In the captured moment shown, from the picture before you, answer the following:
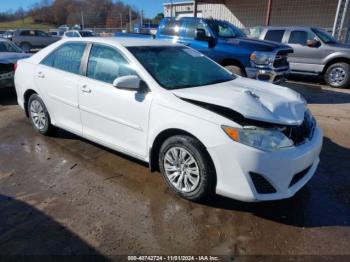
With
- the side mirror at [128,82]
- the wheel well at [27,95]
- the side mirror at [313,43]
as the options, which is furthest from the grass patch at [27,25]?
the side mirror at [128,82]

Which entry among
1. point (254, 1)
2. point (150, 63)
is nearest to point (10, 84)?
point (150, 63)

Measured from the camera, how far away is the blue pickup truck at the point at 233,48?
23.5 ft

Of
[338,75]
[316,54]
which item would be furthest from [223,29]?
[338,75]

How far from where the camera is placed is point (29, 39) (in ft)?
79.5

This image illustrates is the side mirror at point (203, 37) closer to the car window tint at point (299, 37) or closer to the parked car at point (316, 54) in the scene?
the parked car at point (316, 54)

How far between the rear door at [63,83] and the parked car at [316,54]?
25.1ft

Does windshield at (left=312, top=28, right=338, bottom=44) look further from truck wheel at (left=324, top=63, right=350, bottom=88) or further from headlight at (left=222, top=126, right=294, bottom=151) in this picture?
headlight at (left=222, top=126, right=294, bottom=151)

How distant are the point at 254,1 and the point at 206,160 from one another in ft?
70.1

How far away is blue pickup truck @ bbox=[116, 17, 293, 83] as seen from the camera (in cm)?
718

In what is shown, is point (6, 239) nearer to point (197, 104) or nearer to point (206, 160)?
point (206, 160)

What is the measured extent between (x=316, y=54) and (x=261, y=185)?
833cm

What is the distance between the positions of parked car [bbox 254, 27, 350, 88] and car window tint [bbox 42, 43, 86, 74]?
7.60 m

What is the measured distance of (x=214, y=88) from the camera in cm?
350

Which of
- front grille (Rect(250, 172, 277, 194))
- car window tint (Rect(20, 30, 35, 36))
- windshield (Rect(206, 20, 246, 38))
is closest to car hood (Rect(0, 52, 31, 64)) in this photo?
windshield (Rect(206, 20, 246, 38))
